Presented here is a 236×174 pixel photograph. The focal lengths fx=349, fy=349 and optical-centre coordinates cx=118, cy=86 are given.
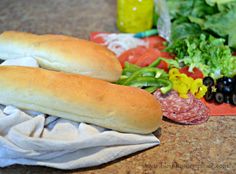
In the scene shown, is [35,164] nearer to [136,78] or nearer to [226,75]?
[136,78]

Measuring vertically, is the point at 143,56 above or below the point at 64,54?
below

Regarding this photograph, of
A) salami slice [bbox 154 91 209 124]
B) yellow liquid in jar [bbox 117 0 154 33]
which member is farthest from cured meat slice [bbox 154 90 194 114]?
yellow liquid in jar [bbox 117 0 154 33]

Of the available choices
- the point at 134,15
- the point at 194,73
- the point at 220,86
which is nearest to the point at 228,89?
the point at 220,86

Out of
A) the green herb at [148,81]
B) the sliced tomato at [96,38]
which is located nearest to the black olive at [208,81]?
the green herb at [148,81]

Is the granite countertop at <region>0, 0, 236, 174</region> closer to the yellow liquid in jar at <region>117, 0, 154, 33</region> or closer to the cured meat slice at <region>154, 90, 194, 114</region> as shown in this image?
the cured meat slice at <region>154, 90, 194, 114</region>

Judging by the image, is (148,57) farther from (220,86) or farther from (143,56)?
(220,86)

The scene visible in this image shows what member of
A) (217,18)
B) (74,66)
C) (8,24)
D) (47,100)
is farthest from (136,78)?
(8,24)
